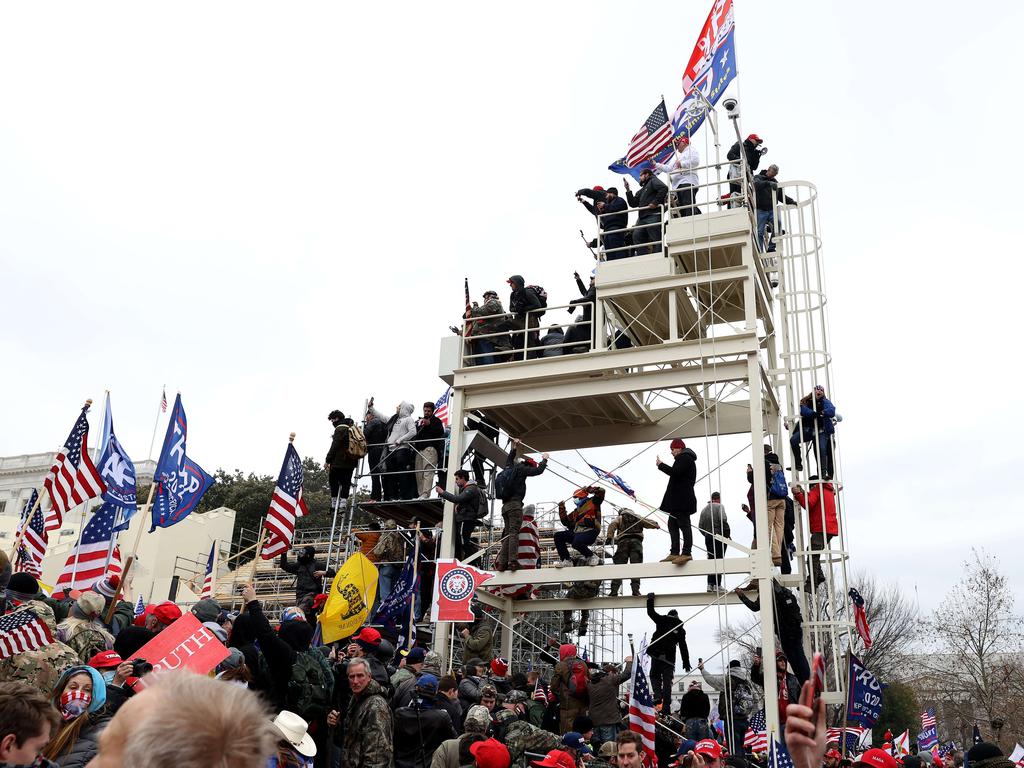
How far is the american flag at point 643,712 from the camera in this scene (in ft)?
32.0

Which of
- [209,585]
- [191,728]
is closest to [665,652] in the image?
[209,585]

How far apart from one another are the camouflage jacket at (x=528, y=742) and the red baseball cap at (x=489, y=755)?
1712mm

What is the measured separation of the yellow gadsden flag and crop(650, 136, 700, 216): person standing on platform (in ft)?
31.9

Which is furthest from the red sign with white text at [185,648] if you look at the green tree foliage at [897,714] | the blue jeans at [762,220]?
the green tree foliage at [897,714]

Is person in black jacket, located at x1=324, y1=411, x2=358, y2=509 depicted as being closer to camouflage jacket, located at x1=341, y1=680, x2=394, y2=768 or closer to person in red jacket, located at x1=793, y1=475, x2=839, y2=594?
person in red jacket, located at x1=793, y1=475, x2=839, y2=594

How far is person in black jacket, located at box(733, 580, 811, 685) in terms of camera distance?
48.4 feet

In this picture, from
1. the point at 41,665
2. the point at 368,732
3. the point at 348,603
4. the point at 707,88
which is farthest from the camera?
the point at 707,88

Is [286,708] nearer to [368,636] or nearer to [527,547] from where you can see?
[368,636]

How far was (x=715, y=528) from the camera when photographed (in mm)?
16469

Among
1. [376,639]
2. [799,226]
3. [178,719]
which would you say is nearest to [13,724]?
[178,719]

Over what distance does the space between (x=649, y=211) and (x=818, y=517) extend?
21.0 ft

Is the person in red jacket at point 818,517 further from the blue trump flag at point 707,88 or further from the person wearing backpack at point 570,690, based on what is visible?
the blue trump flag at point 707,88

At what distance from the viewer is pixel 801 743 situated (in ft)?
8.44

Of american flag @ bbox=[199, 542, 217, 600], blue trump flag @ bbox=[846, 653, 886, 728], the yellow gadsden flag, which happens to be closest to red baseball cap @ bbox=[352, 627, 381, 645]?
the yellow gadsden flag
